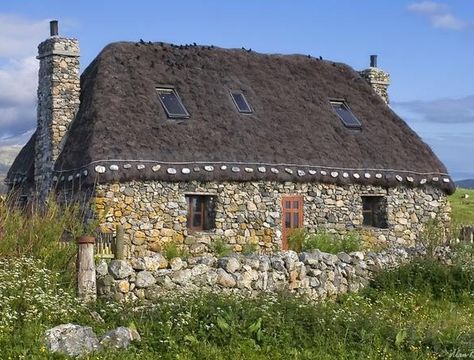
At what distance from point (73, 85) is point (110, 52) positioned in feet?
5.74

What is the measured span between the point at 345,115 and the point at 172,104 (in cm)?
638

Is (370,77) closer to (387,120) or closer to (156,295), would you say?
(387,120)

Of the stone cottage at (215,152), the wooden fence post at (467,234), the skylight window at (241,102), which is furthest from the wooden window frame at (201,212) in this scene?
the wooden fence post at (467,234)

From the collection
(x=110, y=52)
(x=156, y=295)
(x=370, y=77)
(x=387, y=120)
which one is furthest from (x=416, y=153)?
(x=156, y=295)

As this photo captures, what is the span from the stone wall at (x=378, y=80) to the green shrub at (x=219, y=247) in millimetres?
11476

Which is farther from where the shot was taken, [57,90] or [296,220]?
[296,220]

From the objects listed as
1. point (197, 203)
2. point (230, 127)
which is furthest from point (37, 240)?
point (230, 127)

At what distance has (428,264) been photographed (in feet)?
54.7

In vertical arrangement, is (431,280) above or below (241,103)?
below

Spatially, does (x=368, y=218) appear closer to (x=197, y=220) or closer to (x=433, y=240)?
(x=197, y=220)

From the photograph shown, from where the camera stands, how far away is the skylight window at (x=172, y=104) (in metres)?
23.1

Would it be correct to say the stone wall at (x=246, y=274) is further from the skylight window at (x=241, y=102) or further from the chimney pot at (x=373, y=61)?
the chimney pot at (x=373, y=61)

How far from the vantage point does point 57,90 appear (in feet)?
75.4

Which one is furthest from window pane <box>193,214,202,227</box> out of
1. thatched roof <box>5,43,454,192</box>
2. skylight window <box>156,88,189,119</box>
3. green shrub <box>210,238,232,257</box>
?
skylight window <box>156,88,189,119</box>
